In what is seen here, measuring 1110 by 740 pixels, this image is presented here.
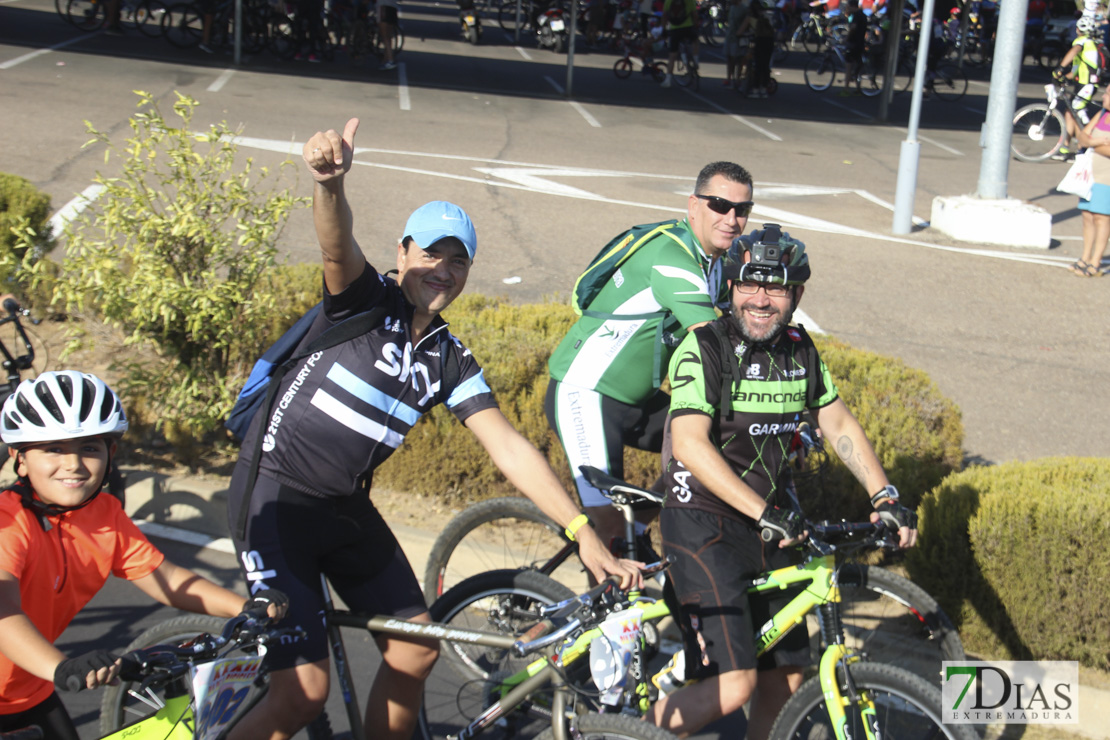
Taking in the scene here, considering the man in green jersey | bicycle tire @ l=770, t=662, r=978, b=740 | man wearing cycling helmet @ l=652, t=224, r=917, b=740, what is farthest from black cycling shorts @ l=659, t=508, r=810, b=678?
the man in green jersey

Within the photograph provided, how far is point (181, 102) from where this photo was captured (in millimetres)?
5492

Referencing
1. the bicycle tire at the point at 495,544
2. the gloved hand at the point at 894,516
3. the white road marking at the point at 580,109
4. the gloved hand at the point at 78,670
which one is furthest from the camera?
the white road marking at the point at 580,109

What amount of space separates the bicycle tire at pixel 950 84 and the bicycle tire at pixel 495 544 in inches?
1025

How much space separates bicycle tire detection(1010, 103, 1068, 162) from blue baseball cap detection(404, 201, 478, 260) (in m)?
15.9

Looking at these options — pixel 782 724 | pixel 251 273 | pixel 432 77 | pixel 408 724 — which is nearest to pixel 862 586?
pixel 782 724

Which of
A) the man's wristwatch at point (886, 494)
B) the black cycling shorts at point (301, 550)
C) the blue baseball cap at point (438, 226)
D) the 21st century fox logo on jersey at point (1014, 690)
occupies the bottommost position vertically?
the 21st century fox logo on jersey at point (1014, 690)

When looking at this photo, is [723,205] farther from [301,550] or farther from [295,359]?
[301,550]

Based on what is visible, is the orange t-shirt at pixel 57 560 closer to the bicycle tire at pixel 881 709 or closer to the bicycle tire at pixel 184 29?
the bicycle tire at pixel 881 709

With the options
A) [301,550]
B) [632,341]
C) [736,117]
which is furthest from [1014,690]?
[736,117]

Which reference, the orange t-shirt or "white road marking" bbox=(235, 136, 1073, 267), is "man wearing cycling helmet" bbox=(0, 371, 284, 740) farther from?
"white road marking" bbox=(235, 136, 1073, 267)

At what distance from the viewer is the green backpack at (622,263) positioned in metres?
4.16

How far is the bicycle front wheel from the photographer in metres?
3.77

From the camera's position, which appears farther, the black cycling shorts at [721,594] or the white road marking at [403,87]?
the white road marking at [403,87]

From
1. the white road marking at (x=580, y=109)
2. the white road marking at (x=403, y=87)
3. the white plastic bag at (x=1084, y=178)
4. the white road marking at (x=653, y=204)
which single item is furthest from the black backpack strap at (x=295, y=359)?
the white road marking at (x=580, y=109)
